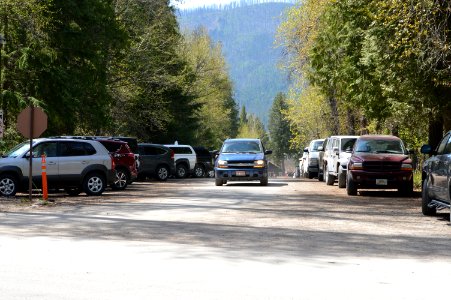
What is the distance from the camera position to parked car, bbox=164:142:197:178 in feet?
156

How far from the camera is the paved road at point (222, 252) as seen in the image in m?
8.31

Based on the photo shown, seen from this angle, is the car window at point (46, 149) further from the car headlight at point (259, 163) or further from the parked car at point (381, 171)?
the car headlight at point (259, 163)

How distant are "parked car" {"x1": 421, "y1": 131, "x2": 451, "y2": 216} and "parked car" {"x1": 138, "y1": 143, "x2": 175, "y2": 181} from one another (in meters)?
24.7

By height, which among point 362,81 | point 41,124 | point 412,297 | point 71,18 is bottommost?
point 412,297

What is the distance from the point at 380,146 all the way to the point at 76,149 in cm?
973

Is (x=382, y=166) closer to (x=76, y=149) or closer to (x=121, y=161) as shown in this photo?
(x=76, y=149)

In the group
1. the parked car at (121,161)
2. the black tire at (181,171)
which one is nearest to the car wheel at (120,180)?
the parked car at (121,161)

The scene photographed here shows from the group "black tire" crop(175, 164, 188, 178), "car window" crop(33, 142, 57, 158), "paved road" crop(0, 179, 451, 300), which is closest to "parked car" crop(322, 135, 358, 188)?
"paved road" crop(0, 179, 451, 300)

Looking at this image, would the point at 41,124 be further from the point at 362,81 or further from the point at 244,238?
the point at 362,81

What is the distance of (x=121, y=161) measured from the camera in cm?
3030

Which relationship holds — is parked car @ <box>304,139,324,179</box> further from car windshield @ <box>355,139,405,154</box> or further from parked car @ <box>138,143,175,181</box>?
car windshield @ <box>355,139,405,154</box>

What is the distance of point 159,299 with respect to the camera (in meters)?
7.64

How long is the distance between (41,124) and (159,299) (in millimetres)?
14958

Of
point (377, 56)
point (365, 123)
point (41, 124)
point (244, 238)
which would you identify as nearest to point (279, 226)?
point (244, 238)
